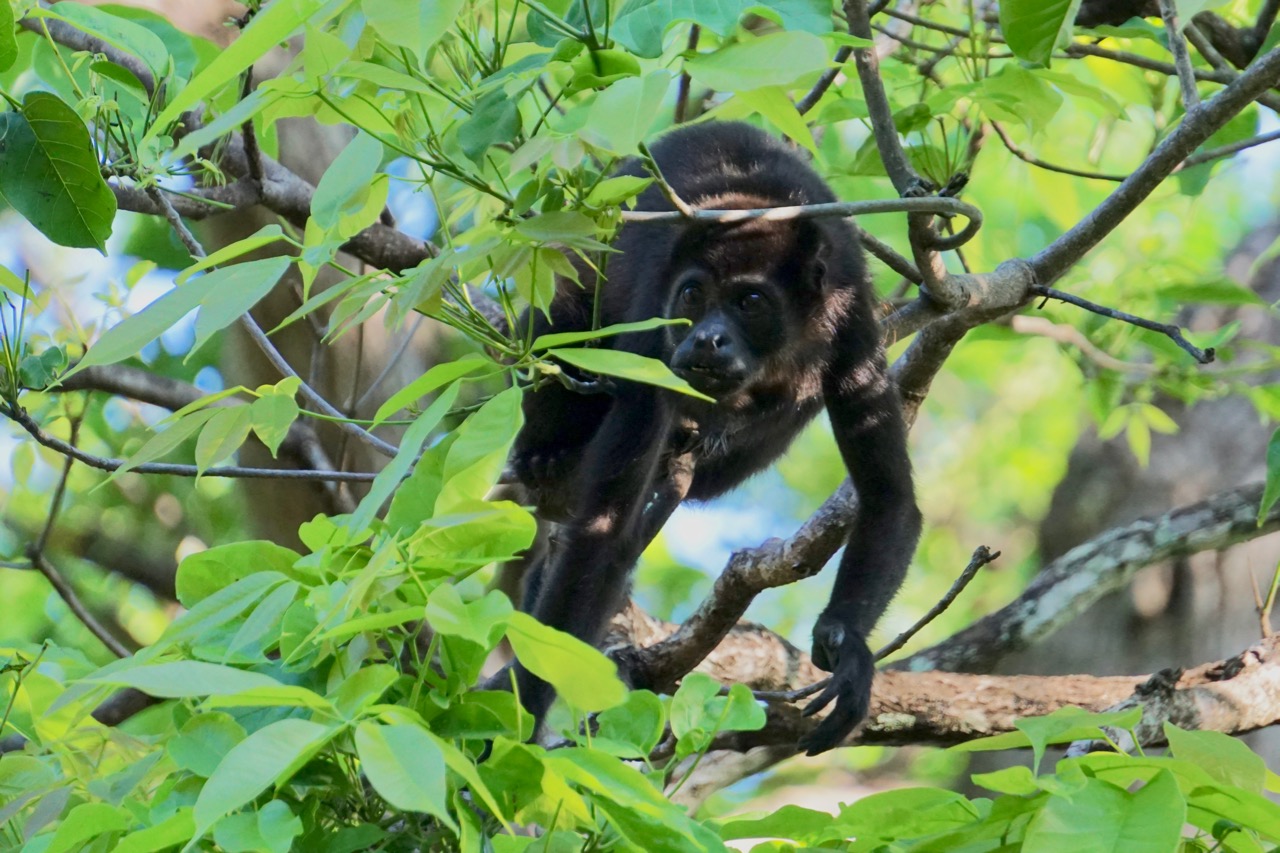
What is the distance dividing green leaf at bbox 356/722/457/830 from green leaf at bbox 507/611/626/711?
113 millimetres

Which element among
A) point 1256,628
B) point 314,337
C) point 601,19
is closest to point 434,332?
point 314,337

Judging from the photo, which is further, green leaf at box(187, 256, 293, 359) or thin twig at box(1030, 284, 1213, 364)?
thin twig at box(1030, 284, 1213, 364)

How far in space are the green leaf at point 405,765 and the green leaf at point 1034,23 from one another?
1321 millimetres

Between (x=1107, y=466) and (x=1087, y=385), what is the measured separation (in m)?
2.58

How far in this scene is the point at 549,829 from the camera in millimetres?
1138

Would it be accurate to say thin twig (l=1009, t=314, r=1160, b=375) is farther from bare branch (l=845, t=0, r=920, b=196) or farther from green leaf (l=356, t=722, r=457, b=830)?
green leaf (l=356, t=722, r=457, b=830)

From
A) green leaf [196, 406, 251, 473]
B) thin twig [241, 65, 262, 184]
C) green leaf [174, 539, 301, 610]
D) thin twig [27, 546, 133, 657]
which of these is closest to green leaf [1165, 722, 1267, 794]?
green leaf [174, 539, 301, 610]

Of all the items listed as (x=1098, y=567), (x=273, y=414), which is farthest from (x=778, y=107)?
(x=1098, y=567)

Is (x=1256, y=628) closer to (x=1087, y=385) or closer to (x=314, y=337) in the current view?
(x=1087, y=385)

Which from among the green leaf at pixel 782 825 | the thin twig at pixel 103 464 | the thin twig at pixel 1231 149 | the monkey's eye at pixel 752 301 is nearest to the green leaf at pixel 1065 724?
the green leaf at pixel 782 825

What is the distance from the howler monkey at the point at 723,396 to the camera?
3.11 m

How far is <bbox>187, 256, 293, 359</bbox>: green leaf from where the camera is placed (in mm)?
1231

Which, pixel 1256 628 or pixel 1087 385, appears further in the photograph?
pixel 1256 628

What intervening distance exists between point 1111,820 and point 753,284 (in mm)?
2292
